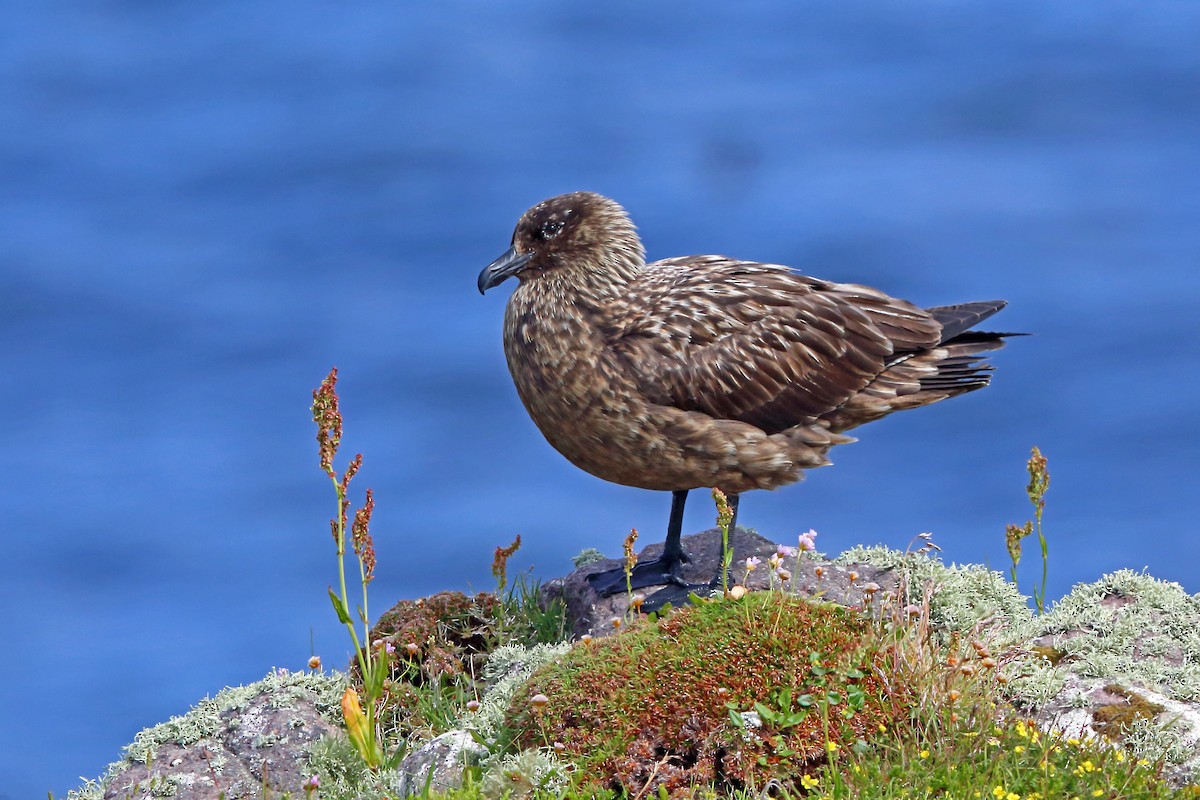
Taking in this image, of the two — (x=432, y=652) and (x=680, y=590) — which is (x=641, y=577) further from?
(x=432, y=652)

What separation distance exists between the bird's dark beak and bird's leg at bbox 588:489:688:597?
1646 millimetres

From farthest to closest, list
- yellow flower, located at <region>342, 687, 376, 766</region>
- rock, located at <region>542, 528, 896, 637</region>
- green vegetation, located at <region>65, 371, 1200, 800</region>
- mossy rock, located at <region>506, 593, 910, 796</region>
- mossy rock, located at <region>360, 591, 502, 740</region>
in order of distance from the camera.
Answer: rock, located at <region>542, 528, 896, 637</region> → mossy rock, located at <region>360, 591, 502, 740</region> → yellow flower, located at <region>342, 687, 376, 766</region> → mossy rock, located at <region>506, 593, 910, 796</region> → green vegetation, located at <region>65, 371, 1200, 800</region>

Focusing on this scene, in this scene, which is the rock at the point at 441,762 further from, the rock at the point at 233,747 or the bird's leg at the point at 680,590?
the bird's leg at the point at 680,590

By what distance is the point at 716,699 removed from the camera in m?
5.90

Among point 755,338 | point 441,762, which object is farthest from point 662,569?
point 441,762

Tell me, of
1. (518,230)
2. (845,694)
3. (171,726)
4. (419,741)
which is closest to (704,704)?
(845,694)

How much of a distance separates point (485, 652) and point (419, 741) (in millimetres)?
1469

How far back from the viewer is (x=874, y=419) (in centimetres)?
877

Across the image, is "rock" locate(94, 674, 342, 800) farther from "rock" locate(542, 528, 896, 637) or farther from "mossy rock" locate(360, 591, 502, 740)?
"rock" locate(542, 528, 896, 637)

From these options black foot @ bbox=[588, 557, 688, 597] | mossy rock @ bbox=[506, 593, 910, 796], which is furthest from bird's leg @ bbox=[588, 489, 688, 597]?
mossy rock @ bbox=[506, 593, 910, 796]

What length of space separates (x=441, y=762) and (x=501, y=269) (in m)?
3.52

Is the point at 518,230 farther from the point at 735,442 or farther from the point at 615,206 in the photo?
the point at 735,442

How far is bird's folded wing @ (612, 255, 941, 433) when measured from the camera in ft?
26.7

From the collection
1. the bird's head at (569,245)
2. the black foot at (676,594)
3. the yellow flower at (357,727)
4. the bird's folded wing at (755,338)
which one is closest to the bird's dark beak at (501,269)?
the bird's head at (569,245)
